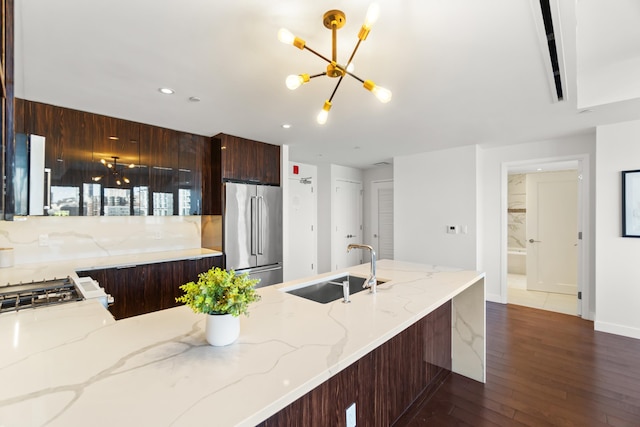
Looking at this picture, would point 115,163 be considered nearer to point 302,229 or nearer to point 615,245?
point 302,229

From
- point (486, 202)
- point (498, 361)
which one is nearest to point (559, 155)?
point (486, 202)

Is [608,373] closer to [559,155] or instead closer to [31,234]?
[559,155]

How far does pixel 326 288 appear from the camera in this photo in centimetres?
227

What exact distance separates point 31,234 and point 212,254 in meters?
1.69

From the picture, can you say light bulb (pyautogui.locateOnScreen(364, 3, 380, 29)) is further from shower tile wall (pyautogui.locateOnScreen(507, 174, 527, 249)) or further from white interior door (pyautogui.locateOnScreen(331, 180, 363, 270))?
shower tile wall (pyautogui.locateOnScreen(507, 174, 527, 249))

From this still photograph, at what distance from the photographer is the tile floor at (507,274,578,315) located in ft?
13.6

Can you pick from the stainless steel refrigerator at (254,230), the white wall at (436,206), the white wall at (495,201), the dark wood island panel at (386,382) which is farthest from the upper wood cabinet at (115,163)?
the white wall at (495,201)

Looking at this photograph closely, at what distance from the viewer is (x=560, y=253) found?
194 inches

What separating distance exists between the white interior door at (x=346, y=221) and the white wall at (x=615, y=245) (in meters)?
3.78

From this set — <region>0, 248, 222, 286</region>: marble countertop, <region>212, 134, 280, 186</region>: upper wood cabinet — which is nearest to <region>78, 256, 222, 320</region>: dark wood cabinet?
<region>0, 248, 222, 286</region>: marble countertop

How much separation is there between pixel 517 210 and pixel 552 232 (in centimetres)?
151

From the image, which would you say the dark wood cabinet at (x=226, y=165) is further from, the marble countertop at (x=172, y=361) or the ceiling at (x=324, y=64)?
the marble countertop at (x=172, y=361)

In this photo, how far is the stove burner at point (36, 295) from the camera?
60.8 inches

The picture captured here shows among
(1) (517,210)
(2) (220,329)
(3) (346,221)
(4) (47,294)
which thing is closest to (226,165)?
(4) (47,294)
